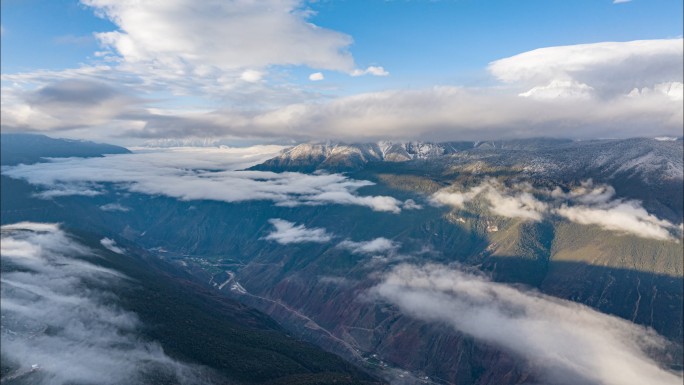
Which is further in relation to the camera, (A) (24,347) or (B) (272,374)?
(B) (272,374)

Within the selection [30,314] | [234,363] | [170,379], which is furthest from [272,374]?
[30,314]

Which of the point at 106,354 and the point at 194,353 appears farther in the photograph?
the point at 194,353

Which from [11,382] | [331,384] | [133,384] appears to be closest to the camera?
[11,382]

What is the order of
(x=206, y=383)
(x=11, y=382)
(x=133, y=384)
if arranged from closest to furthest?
(x=11, y=382) < (x=133, y=384) < (x=206, y=383)

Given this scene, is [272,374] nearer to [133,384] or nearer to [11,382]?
[133,384]

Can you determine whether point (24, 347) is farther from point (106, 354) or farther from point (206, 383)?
point (206, 383)

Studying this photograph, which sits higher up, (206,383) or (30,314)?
(30,314)

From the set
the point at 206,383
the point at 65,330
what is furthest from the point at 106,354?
the point at 206,383

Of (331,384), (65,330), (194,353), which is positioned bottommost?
(331,384)

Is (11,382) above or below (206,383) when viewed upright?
above
